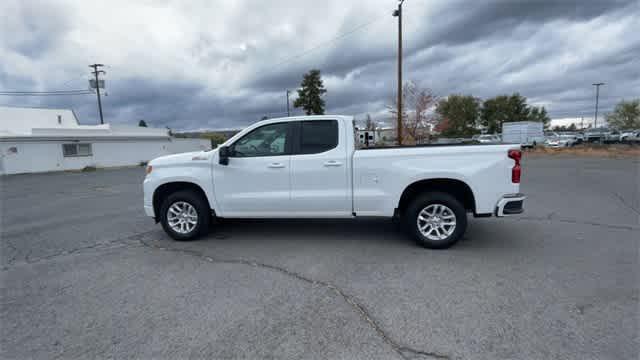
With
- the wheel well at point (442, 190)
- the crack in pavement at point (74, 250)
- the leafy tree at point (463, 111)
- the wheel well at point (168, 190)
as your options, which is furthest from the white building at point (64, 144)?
the leafy tree at point (463, 111)

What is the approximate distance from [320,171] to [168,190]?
2638 mm

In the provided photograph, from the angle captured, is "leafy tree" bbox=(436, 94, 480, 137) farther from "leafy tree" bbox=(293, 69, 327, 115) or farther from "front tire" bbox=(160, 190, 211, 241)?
"front tire" bbox=(160, 190, 211, 241)

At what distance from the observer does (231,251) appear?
468cm

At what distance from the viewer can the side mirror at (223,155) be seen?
15.9 feet

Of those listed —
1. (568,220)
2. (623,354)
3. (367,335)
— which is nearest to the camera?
(623,354)

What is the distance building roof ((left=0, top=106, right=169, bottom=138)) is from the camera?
2764 centimetres

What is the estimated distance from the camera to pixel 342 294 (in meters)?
3.32

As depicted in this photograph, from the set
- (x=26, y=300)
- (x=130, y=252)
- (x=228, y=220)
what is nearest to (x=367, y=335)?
(x=26, y=300)

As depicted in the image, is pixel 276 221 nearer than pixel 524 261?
No

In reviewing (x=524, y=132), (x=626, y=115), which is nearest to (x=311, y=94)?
(x=524, y=132)

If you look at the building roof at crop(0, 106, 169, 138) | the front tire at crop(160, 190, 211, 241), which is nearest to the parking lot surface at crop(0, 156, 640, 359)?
the front tire at crop(160, 190, 211, 241)

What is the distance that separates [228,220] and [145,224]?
5.72ft

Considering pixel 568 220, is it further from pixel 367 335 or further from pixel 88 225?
pixel 88 225

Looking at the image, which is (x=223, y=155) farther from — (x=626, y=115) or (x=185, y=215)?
(x=626, y=115)
